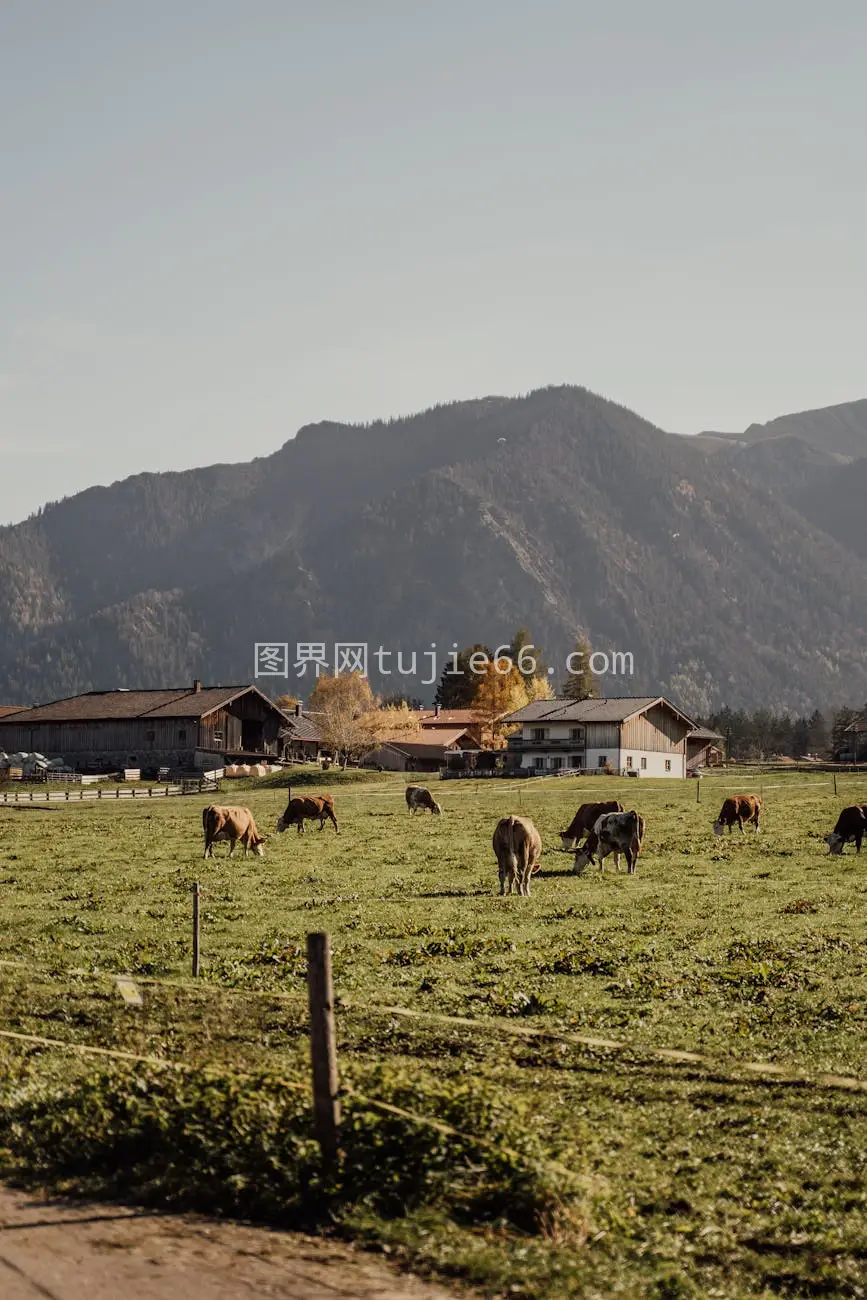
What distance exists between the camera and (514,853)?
115 ft

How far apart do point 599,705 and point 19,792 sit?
58621 millimetres

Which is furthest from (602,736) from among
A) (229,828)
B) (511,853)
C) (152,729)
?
(511,853)

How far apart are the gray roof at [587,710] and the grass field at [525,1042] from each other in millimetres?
86249

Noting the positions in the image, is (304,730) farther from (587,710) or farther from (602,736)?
(602,736)

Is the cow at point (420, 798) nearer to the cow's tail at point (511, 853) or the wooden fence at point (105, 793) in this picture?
the wooden fence at point (105, 793)

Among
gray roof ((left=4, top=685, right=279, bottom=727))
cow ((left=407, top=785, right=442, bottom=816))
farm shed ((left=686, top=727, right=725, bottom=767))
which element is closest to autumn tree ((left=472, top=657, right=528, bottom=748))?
farm shed ((left=686, top=727, right=725, bottom=767))

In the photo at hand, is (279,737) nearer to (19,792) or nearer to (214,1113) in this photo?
(19,792)

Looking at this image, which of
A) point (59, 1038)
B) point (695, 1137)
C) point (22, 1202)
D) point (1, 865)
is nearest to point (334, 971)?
point (59, 1038)

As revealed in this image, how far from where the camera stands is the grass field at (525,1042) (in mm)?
11672

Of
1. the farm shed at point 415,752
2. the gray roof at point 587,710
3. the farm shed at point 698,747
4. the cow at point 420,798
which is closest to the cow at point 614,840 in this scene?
the cow at point 420,798

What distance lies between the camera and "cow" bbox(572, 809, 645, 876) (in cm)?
4006

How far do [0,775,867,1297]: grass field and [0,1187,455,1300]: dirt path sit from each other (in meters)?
0.48

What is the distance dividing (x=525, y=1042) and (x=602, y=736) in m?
111

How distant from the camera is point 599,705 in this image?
134000 millimetres
